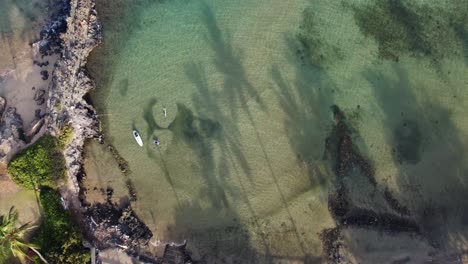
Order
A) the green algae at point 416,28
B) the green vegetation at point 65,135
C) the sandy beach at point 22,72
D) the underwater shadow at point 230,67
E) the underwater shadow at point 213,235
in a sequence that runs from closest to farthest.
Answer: the sandy beach at point 22,72 → the green vegetation at point 65,135 → the underwater shadow at point 213,235 → the underwater shadow at point 230,67 → the green algae at point 416,28

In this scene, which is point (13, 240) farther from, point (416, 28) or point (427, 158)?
point (416, 28)

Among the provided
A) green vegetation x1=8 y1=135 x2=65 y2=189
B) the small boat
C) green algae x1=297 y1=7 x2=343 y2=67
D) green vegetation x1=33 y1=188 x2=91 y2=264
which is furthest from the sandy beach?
green algae x1=297 y1=7 x2=343 y2=67

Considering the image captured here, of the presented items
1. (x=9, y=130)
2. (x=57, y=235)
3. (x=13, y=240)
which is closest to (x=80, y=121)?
(x=9, y=130)

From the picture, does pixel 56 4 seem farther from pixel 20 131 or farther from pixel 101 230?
pixel 101 230

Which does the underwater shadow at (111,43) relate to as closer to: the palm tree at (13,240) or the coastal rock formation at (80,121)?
the coastal rock formation at (80,121)

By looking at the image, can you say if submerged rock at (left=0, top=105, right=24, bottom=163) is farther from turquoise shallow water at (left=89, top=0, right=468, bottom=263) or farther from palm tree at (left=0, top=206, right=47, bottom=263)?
turquoise shallow water at (left=89, top=0, right=468, bottom=263)

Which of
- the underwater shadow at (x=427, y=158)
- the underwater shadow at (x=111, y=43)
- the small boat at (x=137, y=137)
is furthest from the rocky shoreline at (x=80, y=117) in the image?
the underwater shadow at (x=427, y=158)
